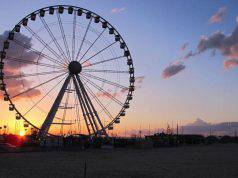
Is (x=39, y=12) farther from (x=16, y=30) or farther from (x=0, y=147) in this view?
(x=0, y=147)

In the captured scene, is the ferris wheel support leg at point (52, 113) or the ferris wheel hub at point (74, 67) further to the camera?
the ferris wheel hub at point (74, 67)

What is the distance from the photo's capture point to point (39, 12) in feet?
→ 154

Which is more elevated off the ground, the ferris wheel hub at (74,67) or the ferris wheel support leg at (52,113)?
the ferris wheel hub at (74,67)

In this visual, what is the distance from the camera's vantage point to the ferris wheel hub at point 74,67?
147 ft

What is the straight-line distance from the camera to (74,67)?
44875mm

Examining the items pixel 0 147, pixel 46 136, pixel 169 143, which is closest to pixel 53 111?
pixel 46 136

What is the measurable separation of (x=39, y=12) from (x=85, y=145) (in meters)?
16.6

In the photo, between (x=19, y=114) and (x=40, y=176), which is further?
(x=19, y=114)

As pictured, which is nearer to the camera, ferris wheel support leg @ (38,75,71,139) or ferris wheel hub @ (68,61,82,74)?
ferris wheel support leg @ (38,75,71,139)

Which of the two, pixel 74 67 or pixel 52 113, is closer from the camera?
pixel 52 113

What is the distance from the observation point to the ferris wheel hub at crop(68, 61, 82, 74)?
44844mm

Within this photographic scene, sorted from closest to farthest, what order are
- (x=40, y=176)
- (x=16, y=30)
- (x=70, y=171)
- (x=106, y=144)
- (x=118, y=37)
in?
(x=40, y=176)
(x=70, y=171)
(x=16, y=30)
(x=118, y=37)
(x=106, y=144)

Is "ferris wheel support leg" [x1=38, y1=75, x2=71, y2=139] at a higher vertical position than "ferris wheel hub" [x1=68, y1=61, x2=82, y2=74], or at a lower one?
lower

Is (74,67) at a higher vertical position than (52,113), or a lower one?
higher
